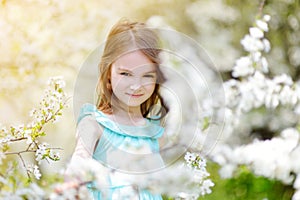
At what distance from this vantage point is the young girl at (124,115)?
5.12 ft

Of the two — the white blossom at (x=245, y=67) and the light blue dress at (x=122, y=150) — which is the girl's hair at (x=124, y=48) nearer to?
the light blue dress at (x=122, y=150)

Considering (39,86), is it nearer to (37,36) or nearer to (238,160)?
(37,36)

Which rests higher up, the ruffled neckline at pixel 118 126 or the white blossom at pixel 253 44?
the white blossom at pixel 253 44

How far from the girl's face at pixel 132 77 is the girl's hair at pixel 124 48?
0.02 meters

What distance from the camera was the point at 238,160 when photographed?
225 centimetres

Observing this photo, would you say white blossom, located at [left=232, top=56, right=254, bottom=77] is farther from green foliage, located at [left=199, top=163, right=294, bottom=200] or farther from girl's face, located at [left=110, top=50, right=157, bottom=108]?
green foliage, located at [left=199, top=163, right=294, bottom=200]

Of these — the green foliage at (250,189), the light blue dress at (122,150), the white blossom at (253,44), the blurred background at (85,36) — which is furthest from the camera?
the blurred background at (85,36)

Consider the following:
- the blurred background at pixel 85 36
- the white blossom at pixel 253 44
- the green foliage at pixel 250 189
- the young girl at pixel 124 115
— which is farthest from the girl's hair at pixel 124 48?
the green foliage at pixel 250 189

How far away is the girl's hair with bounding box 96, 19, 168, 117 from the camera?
1.58 m

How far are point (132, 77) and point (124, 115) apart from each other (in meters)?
0.11

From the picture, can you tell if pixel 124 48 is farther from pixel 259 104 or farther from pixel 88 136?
pixel 259 104

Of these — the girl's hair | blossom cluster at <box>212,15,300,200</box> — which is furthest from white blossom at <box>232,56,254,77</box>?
the girl's hair

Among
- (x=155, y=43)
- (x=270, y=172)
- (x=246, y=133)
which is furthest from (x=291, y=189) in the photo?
(x=155, y=43)

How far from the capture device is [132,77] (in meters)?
1.56
